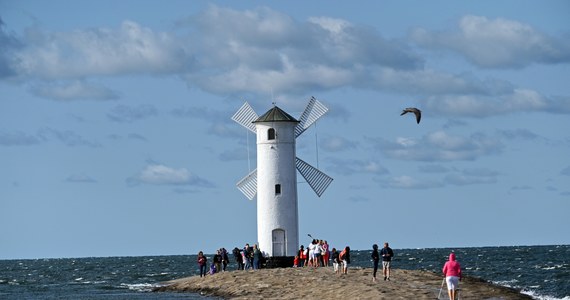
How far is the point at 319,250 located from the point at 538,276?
18.1 metres

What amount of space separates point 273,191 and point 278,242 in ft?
7.32

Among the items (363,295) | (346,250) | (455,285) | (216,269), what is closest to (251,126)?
(216,269)

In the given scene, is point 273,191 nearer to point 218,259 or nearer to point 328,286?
point 218,259

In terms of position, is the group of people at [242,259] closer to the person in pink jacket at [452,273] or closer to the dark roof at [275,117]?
the dark roof at [275,117]

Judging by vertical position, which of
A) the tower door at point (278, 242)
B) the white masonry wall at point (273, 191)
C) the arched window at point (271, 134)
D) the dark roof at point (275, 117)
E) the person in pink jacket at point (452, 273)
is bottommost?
the person in pink jacket at point (452, 273)

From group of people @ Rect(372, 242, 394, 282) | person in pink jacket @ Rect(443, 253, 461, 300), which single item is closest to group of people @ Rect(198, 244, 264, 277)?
group of people @ Rect(372, 242, 394, 282)

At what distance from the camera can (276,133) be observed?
5056 cm

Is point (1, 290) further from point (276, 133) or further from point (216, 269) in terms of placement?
point (276, 133)

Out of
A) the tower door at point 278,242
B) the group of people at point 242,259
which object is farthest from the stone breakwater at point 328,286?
the tower door at point 278,242

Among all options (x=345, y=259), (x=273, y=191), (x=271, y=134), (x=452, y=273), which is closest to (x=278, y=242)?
(x=273, y=191)

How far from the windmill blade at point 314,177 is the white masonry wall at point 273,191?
9.71 ft

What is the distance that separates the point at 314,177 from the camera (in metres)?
53.9

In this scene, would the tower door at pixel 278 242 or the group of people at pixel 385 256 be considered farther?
the tower door at pixel 278 242

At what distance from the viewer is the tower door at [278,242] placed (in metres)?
50.0
